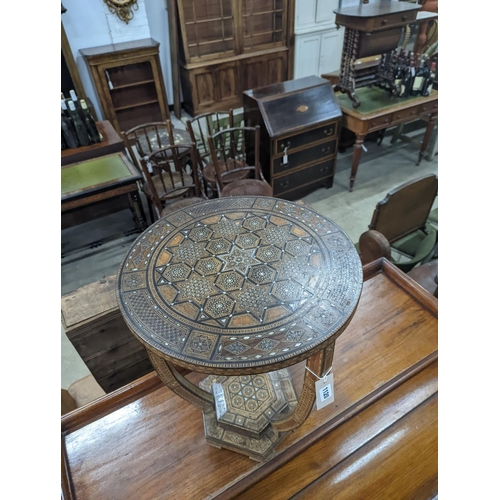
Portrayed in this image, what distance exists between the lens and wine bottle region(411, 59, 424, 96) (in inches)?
125

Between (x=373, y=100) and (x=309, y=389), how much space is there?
9.77 feet

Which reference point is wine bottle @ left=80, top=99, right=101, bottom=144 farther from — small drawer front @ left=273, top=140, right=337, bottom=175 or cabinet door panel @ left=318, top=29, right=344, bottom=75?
cabinet door panel @ left=318, top=29, right=344, bottom=75

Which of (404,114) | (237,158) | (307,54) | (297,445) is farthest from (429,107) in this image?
(297,445)

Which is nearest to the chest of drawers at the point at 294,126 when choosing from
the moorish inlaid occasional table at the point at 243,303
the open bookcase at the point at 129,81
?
the moorish inlaid occasional table at the point at 243,303

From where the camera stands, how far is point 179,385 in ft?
3.82

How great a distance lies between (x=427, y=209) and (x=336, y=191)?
1.33 metres

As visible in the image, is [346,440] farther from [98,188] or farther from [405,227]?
[98,188]

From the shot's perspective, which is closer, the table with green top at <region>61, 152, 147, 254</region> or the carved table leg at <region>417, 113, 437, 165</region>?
the table with green top at <region>61, 152, 147, 254</region>

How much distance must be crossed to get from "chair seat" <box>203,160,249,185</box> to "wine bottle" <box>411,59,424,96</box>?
1787 mm

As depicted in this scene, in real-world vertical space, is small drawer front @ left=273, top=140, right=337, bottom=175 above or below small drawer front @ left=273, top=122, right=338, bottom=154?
below

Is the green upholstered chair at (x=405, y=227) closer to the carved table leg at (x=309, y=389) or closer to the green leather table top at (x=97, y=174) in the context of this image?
the carved table leg at (x=309, y=389)

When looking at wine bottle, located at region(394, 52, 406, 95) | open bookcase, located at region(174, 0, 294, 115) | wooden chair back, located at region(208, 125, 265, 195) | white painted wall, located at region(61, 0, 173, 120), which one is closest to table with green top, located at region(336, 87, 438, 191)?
wine bottle, located at region(394, 52, 406, 95)

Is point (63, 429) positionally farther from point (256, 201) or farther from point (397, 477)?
point (397, 477)

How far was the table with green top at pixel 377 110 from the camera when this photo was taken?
9.93 ft
